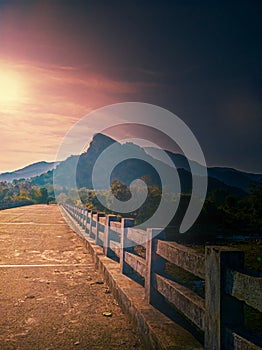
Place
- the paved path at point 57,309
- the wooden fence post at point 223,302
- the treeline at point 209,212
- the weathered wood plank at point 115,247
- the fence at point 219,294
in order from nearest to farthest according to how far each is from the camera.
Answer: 1. the fence at point 219,294
2. the wooden fence post at point 223,302
3. the paved path at point 57,309
4. the weathered wood plank at point 115,247
5. the treeline at point 209,212

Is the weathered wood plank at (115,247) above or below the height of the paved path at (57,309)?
above

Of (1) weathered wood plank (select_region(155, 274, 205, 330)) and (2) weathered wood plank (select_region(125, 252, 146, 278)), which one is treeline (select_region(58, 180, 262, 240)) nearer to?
(2) weathered wood plank (select_region(125, 252, 146, 278))

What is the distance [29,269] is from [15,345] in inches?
166

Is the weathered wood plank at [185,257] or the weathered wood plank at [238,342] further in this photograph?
the weathered wood plank at [185,257]

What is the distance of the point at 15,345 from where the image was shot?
3746mm

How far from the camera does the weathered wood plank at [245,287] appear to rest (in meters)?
2.06

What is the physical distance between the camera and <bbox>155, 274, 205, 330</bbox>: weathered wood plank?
2.88m

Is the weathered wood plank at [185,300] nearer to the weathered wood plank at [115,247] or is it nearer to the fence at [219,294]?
the fence at [219,294]

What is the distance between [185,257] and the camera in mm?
3229

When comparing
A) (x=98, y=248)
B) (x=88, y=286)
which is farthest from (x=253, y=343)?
(x=98, y=248)

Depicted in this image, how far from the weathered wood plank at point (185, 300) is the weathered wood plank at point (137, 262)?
30.1 inches

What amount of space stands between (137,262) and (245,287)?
3127mm

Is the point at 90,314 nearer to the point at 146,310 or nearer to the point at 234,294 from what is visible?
the point at 146,310

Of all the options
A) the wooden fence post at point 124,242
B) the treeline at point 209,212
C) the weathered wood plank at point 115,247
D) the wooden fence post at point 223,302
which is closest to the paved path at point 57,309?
the wooden fence post at point 124,242
